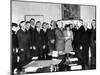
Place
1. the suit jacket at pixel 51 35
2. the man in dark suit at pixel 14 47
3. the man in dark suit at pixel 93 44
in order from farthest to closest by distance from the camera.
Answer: the man in dark suit at pixel 93 44 → the suit jacket at pixel 51 35 → the man in dark suit at pixel 14 47

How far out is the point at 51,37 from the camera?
2.09m

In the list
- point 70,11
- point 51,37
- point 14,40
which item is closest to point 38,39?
point 51,37

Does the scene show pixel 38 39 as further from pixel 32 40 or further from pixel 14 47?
pixel 14 47

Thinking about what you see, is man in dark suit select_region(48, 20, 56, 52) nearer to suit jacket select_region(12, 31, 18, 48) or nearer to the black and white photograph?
the black and white photograph

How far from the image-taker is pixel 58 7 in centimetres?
212

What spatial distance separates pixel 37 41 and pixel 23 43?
0.49 feet

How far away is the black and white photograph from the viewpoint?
78.2 inches

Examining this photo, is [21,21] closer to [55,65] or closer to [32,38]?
[32,38]

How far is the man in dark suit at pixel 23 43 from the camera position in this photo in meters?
1.99

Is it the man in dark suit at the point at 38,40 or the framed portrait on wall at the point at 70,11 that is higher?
the framed portrait on wall at the point at 70,11

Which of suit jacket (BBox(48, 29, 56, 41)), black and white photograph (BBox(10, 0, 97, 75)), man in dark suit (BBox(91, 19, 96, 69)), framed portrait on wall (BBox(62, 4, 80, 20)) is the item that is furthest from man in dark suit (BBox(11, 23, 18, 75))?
man in dark suit (BBox(91, 19, 96, 69))

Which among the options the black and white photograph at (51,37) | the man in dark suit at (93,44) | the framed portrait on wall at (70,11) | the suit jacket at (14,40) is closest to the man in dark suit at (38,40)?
the black and white photograph at (51,37)

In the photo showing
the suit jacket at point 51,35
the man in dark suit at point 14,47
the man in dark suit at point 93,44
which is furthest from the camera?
the man in dark suit at point 93,44

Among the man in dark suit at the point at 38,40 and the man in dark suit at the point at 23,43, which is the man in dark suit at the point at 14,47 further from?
the man in dark suit at the point at 38,40
